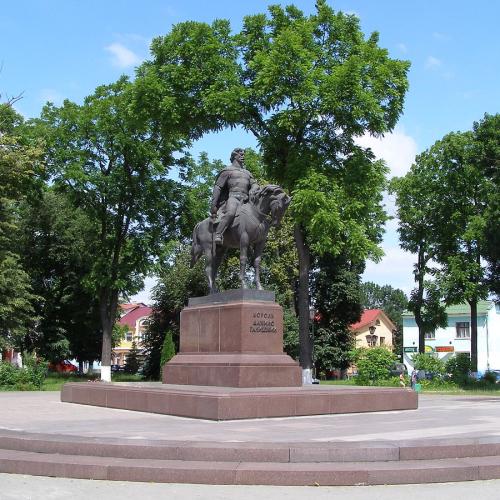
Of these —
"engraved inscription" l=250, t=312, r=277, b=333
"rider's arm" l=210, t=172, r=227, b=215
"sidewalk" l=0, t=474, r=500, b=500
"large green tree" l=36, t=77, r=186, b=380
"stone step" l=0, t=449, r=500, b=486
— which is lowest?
"sidewalk" l=0, t=474, r=500, b=500

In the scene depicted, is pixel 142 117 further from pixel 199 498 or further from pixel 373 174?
pixel 199 498

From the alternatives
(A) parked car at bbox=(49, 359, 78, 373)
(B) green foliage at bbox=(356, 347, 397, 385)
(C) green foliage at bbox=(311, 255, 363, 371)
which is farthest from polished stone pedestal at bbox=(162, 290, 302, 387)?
(A) parked car at bbox=(49, 359, 78, 373)

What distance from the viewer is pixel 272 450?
29.3 ft

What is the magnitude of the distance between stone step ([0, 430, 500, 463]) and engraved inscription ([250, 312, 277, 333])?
242 inches

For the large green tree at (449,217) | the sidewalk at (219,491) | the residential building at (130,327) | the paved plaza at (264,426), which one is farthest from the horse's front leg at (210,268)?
the residential building at (130,327)

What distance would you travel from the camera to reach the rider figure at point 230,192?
16562 millimetres

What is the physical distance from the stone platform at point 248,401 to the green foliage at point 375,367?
1411 centimetres

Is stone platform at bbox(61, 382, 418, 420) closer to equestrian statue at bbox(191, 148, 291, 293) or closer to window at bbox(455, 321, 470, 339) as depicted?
equestrian statue at bbox(191, 148, 291, 293)

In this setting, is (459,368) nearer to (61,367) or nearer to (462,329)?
(61,367)

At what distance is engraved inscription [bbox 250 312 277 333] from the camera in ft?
50.5

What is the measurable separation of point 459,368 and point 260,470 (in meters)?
29.4

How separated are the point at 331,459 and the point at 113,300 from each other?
32.6 meters

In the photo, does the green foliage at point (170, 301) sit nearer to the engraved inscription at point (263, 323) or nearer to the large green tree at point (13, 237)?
the large green tree at point (13, 237)

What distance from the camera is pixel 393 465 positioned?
28.6 feet
